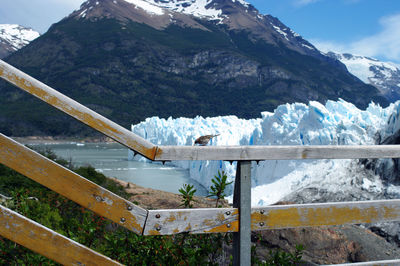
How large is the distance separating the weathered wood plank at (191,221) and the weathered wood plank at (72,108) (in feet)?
0.71

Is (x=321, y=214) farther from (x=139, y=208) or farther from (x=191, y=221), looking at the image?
(x=139, y=208)

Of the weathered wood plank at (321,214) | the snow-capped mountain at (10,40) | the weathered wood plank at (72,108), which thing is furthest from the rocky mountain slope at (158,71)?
the snow-capped mountain at (10,40)

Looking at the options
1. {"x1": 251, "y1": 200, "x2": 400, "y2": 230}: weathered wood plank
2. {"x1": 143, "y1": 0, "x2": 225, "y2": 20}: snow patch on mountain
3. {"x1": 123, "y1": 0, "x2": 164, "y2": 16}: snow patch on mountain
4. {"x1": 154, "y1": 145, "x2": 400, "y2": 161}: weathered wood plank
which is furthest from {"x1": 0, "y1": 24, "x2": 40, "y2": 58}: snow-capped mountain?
{"x1": 251, "y1": 200, "x2": 400, "y2": 230}: weathered wood plank

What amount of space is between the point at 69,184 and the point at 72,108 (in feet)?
0.83

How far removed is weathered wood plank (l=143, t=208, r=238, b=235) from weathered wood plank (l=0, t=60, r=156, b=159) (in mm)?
215

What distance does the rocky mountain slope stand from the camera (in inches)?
2896

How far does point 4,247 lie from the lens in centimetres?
170

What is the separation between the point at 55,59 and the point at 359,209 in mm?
91416

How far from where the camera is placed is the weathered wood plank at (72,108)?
3.92 feet

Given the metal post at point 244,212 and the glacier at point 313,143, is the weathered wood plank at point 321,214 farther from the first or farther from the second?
the glacier at point 313,143

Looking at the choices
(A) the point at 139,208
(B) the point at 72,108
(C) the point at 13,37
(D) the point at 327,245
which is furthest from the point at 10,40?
(A) the point at 139,208

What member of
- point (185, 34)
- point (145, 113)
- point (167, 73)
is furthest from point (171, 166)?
point (185, 34)

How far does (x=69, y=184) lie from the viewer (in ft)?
3.99

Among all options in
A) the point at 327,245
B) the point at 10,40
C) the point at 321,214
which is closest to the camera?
the point at 321,214
